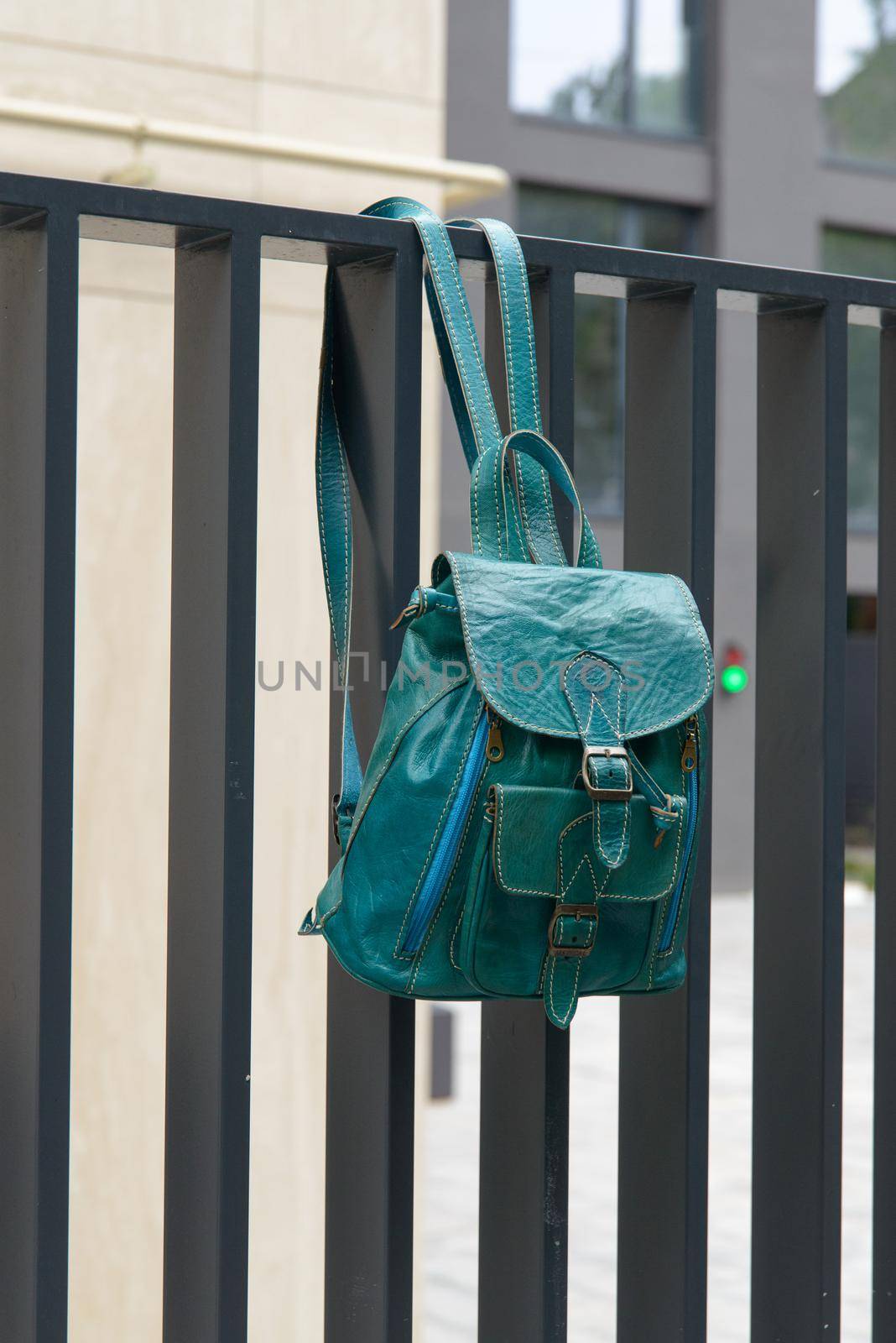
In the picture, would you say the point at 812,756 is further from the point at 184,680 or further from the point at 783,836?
the point at 184,680

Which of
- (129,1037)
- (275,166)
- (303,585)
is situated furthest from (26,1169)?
(275,166)

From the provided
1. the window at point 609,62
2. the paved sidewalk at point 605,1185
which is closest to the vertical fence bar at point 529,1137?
the paved sidewalk at point 605,1185

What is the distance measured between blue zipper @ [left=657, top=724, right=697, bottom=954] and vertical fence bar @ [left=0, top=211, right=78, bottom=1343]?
0.51 metres

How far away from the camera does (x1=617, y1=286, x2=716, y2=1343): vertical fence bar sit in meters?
1.60

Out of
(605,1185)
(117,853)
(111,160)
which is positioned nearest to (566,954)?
(117,853)

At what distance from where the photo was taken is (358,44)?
3.42 meters

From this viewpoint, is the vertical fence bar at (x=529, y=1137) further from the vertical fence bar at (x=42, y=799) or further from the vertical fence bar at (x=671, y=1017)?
the vertical fence bar at (x=42, y=799)

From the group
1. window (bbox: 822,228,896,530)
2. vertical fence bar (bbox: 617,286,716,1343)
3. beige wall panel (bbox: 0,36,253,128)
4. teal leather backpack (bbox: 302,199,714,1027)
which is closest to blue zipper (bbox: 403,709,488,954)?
teal leather backpack (bbox: 302,199,714,1027)

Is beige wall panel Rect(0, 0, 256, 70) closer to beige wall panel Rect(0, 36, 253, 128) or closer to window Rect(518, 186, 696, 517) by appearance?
beige wall panel Rect(0, 36, 253, 128)

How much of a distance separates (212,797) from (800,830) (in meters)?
0.64

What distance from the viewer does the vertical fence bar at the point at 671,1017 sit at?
5.24 ft

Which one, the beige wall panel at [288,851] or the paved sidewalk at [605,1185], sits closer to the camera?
the beige wall panel at [288,851]

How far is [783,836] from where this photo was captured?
1.71 m


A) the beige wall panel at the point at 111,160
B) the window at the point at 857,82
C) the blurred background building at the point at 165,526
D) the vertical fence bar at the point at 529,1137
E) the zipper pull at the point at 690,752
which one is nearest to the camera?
the zipper pull at the point at 690,752
